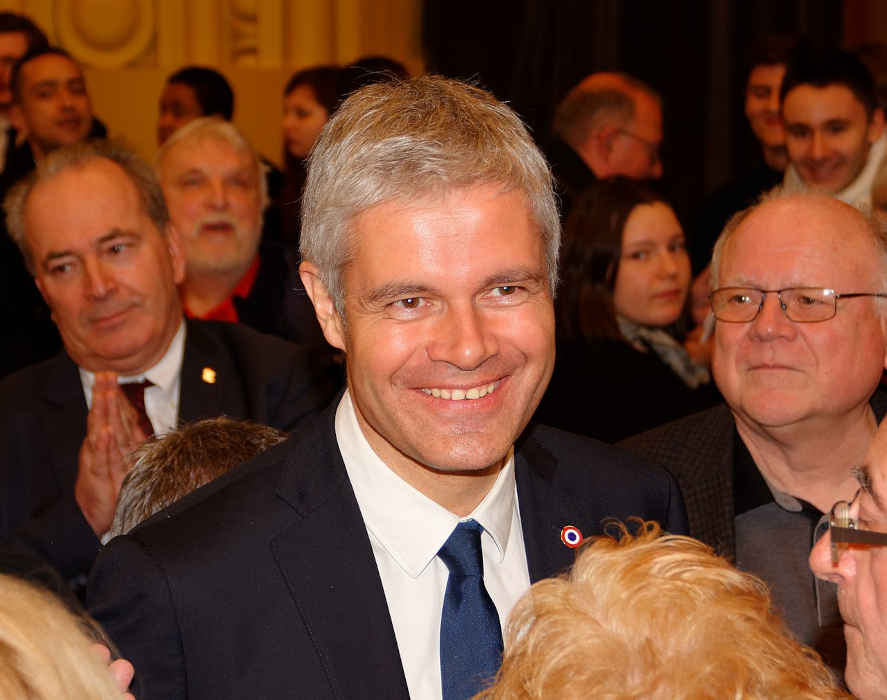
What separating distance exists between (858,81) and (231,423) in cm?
383

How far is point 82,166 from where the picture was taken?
3.58 meters

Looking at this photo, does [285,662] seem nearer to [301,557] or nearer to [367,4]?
[301,557]

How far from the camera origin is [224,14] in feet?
25.4

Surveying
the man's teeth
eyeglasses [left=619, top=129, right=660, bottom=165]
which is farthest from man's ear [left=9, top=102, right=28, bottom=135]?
the man's teeth

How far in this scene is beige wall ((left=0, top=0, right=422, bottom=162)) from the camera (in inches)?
294

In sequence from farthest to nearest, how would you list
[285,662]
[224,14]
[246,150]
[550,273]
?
1. [224,14]
2. [246,150]
3. [550,273]
4. [285,662]

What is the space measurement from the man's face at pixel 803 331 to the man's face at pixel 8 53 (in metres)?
4.24

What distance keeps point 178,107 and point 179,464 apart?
15.1 ft

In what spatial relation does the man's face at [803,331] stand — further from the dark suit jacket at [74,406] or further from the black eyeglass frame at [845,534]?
the dark suit jacket at [74,406]

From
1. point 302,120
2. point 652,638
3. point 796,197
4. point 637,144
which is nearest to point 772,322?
point 796,197

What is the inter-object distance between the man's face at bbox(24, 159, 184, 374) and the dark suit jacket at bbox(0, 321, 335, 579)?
11cm

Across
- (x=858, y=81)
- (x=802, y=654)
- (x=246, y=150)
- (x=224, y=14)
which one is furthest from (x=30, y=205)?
(x=224, y=14)

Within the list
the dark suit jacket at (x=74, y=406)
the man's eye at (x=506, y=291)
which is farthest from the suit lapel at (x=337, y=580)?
the dark suit jacket at (x=74, y=406)

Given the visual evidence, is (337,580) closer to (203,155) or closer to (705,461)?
(705,461)
